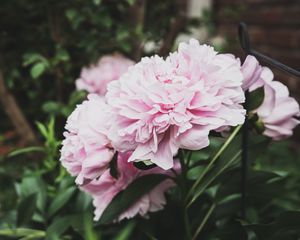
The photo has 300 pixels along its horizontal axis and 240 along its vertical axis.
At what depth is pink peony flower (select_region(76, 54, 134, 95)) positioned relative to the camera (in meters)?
1.26

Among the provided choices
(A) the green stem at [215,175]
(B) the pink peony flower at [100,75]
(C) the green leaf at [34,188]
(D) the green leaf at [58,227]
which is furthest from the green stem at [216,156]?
(B) the pink peony flower at [100,75]

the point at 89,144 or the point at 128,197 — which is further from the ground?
the point at 89,144

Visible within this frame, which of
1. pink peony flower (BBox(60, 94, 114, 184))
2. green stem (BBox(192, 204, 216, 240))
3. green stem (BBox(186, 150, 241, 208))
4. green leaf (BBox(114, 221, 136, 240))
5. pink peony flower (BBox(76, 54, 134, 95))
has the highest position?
pink peony flower (BBox(60, 94, 114, 184))

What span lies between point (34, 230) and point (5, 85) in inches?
23.2

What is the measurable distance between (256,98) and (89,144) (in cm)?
31

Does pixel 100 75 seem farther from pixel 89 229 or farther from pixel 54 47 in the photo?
pixel 89 229

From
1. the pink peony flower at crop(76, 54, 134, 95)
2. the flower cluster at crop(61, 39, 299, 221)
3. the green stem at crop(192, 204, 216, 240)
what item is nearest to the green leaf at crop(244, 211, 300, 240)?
the green stem at crop(192, 204, 216, 240)

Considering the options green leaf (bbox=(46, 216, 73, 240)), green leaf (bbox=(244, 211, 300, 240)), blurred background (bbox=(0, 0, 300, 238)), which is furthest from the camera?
blurred background (bbox=(0, 0, 300, 238))

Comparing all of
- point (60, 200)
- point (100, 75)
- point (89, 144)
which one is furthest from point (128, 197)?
point (100, 75)

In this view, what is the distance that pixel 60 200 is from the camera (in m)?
0.98

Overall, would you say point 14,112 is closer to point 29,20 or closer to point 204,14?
point 29,20

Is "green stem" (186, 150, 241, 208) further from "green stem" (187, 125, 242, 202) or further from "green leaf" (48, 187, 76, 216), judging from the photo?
"green leaf" (48, 187, 76, 216)

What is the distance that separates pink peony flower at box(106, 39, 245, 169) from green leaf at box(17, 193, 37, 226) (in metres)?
0.38

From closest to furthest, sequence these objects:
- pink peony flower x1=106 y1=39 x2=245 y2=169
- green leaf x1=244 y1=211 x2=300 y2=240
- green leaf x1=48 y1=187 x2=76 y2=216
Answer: pink peony flower x1=106 y1=39 x2=245 y2=169, green leaf x1=244 y1=211 x2=300 y2=240, green leaf x1=48 y1=187 x2=76 y2=216
